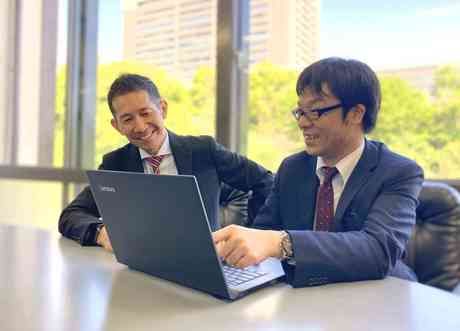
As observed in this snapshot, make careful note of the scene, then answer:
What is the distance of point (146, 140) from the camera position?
1.72 m

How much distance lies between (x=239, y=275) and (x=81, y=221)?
73 cm

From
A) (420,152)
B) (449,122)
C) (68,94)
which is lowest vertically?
(420,152)

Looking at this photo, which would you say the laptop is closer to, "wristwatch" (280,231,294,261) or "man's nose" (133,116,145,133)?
"wristwatch" (280,231,294,261)

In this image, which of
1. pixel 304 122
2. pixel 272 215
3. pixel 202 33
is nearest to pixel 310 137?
pixel 304 122

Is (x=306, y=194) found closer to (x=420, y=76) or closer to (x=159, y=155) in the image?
(x=159, y=155)

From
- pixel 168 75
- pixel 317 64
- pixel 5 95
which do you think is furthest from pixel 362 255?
pixel 5 95

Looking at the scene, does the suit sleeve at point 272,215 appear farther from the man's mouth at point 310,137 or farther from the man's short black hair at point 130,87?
the man's short black hair at point 130,87

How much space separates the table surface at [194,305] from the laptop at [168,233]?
0.03 metres

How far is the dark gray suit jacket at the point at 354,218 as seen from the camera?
0.95m

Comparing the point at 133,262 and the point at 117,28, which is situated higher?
the point at 117,28

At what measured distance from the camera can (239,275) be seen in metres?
0.99

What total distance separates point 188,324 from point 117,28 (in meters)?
2.90

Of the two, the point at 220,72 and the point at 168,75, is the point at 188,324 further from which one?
the point at 168,75

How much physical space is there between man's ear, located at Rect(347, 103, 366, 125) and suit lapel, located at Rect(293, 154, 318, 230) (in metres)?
0.19
